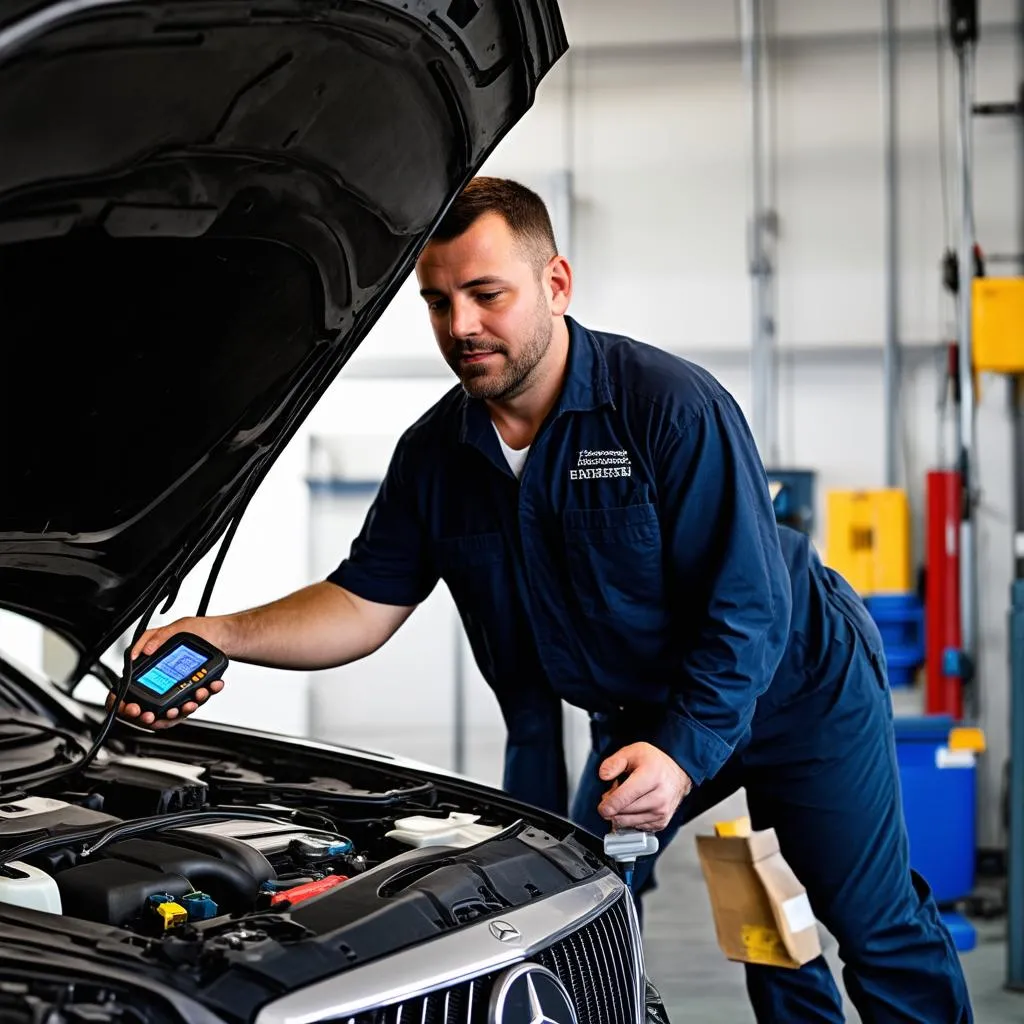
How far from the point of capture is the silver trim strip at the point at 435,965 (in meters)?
1.28

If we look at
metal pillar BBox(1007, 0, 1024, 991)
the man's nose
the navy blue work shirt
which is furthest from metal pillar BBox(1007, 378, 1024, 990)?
the man's nose

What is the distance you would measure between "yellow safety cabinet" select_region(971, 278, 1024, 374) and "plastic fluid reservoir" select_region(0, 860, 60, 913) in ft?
10.6

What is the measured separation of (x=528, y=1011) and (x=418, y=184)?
0.94 m

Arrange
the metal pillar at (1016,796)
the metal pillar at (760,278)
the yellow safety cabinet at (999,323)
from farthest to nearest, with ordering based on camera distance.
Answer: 1. the metal pillar at (760,278)
2. the yellow safety cabinet at (999,323)
3. the metal pillar at (1016,796)

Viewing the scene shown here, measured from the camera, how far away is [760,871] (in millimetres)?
2613

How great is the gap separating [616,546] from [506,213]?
1.67ft

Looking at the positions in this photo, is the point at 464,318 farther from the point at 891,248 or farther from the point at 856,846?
the point at 891,248

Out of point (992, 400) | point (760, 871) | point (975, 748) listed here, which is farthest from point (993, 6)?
point (760, 871)

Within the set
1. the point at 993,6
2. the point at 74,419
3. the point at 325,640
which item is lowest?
the point at 325,640

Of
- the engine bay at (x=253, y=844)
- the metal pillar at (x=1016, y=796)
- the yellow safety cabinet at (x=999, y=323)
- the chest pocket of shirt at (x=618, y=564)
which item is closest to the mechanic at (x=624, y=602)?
the chest pocket of shirt at (x=618, y=564)

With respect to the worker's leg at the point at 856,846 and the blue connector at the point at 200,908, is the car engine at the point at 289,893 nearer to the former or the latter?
the blue connector at the point at 200,908

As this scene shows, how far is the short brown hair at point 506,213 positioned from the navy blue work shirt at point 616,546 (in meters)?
0.20

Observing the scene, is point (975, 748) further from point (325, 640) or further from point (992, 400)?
point (325, 640)

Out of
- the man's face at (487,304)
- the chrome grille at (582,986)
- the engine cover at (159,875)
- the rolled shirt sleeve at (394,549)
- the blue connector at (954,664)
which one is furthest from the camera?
the blue connector at (954,664)
